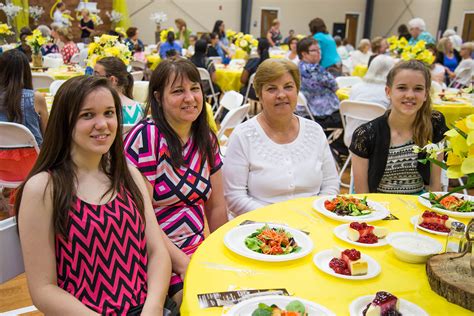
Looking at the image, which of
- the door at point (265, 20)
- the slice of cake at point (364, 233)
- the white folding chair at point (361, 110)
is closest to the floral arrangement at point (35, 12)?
the door at point (265, 20)

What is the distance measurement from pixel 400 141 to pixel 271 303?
1658mm

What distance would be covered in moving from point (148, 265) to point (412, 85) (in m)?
1.77

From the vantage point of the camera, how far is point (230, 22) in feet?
53.9

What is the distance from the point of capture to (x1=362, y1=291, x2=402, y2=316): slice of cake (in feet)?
3.99

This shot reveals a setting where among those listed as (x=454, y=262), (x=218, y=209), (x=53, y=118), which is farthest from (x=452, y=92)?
(x=53, y=118)

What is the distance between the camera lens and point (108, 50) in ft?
15.3

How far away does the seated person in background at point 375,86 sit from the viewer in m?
4.54

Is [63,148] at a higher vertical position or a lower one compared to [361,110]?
higher

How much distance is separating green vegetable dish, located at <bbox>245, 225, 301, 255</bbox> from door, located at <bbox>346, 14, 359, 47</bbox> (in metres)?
17.9

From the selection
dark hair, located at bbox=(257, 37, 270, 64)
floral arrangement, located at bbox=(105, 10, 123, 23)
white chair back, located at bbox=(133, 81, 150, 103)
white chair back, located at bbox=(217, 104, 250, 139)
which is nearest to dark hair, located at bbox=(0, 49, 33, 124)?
white chair back, located at bbox=(133, 81, 150, 103)

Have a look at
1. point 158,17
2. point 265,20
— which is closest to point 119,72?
point 158,17

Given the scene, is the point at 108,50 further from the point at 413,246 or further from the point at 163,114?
the point at 413,246

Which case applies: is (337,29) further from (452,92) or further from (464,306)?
(464,306)

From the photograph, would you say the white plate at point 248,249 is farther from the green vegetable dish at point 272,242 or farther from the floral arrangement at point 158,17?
the floral arrangement at point 158,17
